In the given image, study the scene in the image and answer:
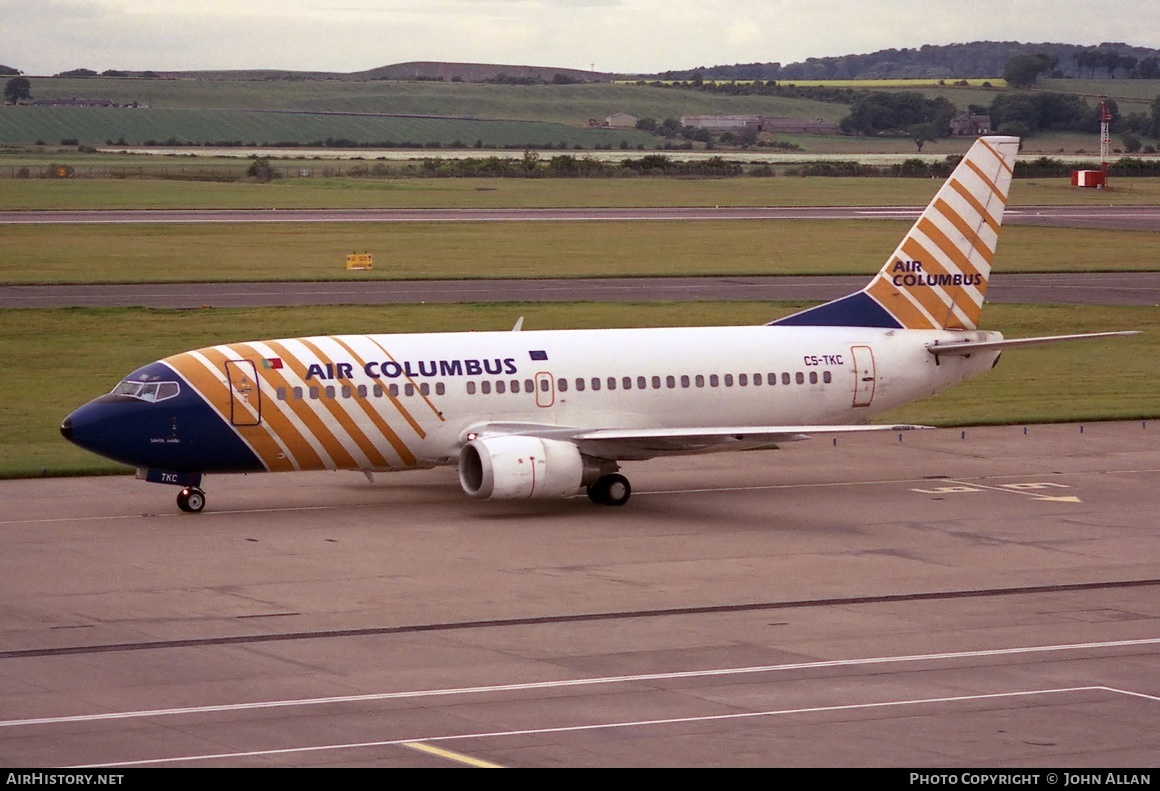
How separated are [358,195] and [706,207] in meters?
29.8

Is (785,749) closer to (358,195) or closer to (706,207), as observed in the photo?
(706,207)

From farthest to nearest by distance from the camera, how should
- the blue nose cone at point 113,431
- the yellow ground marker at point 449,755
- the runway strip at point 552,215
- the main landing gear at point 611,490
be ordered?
the runway strip at point 552,215
the main landing gear at point 611,490
the blue nose cone at point 113,431
the yellow ground marker at point 449,755

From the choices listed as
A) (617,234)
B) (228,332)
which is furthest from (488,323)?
(617,234)

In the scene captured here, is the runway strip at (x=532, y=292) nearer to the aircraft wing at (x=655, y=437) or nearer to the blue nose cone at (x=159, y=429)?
the aircraft wing at (x=655, y=437)

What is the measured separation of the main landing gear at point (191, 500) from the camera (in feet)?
117

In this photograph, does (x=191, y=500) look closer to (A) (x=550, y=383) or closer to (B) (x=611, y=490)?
(A) (x=550, y=383)

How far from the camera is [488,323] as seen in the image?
215ft

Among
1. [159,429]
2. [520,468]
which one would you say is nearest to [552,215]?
[520,468]

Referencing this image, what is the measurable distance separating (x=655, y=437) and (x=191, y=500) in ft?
31.0

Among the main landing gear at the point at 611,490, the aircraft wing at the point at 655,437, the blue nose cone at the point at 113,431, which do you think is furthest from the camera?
the main landing gear at the point at 611,490

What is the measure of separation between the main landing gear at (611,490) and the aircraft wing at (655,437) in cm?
50

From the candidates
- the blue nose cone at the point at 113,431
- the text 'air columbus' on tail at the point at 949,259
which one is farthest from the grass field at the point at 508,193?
the blue nose cone at the point at 113,431

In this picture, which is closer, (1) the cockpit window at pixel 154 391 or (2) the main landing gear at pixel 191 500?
(1) the cockpit window at pixel 154 391

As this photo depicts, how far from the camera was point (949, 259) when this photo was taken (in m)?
41.8
